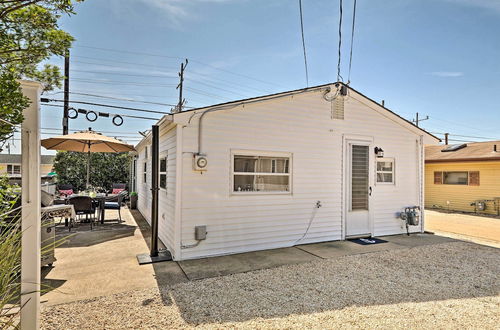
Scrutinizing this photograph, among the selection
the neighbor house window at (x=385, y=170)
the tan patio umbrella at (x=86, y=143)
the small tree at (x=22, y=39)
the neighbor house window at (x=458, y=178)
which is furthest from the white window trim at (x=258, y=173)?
the neighbor house window at (x=458, y=178)

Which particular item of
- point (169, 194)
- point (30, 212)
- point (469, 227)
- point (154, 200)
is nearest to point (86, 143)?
point (169, 194)

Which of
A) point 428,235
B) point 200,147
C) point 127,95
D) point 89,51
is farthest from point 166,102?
point 428,235

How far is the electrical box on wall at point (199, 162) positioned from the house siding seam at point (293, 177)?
12 centimetres

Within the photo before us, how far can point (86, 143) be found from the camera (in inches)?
331

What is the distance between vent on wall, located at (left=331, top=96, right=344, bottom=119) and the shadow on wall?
335cm

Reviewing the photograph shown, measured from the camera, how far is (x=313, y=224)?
6.26 m

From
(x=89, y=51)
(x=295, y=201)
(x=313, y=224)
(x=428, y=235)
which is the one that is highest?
(x=89, y=51)

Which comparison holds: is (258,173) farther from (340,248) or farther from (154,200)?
(340,248)

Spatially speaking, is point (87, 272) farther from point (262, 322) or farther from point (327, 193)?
point (327, 193)

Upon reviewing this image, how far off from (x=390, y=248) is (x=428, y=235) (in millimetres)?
2321

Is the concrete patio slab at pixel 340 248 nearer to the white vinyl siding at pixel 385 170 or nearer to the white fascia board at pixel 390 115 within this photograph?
the white vinyl siding at pixel 385 170

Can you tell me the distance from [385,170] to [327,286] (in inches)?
183

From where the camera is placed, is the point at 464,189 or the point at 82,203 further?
the point at 464,189

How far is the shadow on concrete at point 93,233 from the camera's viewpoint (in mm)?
6082
